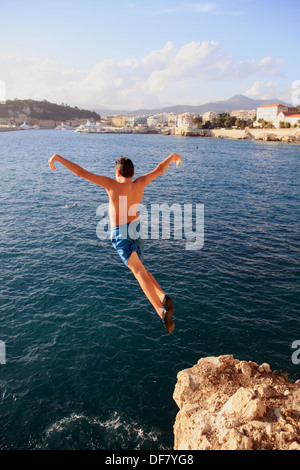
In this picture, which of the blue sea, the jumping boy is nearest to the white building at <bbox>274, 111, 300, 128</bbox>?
the blue sea

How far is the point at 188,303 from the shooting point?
18406 mm

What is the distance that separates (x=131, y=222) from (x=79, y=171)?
1786 mm

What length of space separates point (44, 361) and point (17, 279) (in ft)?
25.8

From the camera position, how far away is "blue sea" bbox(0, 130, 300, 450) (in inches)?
464

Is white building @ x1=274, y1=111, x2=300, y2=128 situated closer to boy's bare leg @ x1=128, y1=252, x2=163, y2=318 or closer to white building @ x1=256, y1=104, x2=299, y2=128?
white building @ x1=256, y1=104, x2=299, y2=128

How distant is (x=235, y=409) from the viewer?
26.7ft

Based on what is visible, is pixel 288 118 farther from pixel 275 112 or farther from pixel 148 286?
pixel 148 286

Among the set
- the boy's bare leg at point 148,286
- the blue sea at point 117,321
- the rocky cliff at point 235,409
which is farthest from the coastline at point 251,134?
the boy's bare leg at point 148,286

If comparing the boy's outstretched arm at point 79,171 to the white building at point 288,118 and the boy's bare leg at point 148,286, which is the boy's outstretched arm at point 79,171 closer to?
the boy's bare leg at point 148,286

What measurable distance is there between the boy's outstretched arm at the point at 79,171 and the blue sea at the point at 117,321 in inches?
356

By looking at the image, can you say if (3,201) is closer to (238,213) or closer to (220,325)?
(238,213)

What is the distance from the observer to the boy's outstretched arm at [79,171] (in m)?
5.83

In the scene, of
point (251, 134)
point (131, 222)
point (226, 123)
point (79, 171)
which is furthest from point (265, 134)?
point (79, 171)
